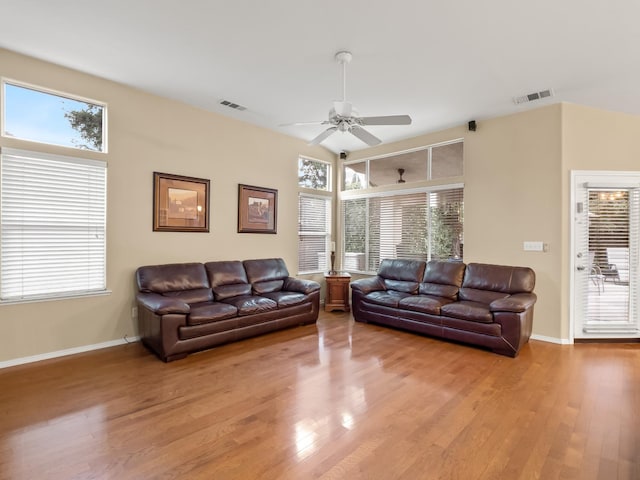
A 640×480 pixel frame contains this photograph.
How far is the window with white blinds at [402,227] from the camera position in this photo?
5.37m

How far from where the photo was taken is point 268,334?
4594 millimetres


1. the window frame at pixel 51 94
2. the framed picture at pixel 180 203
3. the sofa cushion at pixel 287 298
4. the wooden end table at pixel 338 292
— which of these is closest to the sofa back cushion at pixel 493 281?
the wooden end table at pixel 338 292

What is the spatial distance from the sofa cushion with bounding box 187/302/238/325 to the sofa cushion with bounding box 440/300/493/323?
2695 millimetres

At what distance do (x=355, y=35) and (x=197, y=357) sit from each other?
3.66 m

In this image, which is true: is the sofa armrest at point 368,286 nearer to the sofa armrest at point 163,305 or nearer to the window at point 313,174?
the window at point 313,174

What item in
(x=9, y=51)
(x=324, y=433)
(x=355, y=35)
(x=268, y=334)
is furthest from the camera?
(x=268, y=334)

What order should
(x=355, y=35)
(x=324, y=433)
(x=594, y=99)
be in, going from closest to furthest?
(x=324, y=433)
(x=355, y=35)
(x=594, y=99)

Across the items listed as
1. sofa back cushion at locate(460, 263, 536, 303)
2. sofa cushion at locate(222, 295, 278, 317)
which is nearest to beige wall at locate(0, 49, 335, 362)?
sofa cushion at locate(222, 295, 278, 317)

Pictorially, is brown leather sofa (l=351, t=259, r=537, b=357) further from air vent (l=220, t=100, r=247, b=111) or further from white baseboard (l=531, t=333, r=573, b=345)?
air vent (l=220, t=100, r=247, b=111)

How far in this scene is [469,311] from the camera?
160 inches

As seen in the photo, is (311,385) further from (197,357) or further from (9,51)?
(9,51)

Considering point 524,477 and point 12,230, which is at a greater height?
point 12,230

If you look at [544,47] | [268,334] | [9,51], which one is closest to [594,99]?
[544,47]

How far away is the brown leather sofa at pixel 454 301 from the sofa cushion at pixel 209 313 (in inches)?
83.1
